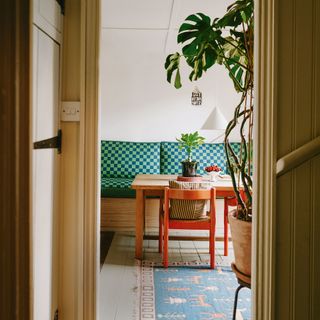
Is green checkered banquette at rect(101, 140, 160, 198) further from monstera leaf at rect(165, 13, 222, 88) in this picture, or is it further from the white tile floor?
monstera leaf at rect(165, 13, 222, 88)

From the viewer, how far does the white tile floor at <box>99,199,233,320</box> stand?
264cm

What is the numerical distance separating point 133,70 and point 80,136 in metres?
4.23

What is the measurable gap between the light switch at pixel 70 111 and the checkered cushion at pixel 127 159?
138 inches

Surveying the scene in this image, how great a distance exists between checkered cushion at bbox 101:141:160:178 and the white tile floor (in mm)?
1098

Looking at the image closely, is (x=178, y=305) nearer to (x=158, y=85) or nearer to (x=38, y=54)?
(x=38, y=54)

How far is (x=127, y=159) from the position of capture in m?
5.41

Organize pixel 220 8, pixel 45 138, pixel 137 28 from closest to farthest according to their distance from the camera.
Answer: pixel 45 138
pixel 220 8
pixel 137 28

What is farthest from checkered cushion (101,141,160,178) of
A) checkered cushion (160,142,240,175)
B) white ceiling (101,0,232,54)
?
white ceiling (101,0,232,54)

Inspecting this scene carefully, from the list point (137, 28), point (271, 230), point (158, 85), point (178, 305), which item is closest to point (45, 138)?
point (271, 230)

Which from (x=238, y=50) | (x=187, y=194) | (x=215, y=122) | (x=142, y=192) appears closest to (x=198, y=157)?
(x=215, y=122)

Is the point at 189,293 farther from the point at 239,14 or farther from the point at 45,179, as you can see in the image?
the point at 239,14

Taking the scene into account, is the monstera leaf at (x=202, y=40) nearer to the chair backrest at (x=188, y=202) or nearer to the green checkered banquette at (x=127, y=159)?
the chair backrest at (x=188, y=202)

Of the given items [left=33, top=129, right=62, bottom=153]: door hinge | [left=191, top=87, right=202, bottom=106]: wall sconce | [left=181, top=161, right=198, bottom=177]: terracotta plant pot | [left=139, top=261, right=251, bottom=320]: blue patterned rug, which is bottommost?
[left=139, top=261, right=251, bottom=320]: blue patterned rug
